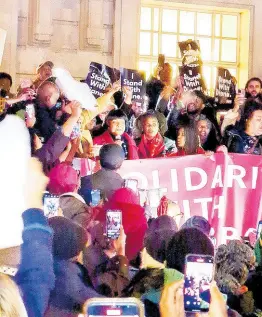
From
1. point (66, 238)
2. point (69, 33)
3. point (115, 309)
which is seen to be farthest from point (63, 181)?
point (69, 33)

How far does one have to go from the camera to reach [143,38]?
11352 millimetres

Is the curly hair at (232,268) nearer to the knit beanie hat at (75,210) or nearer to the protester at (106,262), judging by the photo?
the protester at (106,262)

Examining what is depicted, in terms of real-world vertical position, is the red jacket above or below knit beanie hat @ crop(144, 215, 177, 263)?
above

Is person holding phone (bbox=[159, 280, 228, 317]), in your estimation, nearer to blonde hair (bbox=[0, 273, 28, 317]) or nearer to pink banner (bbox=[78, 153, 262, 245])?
blonde hair (bbox=[0, 273, 28, 317])

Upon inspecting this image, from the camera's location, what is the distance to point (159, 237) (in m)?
5.60

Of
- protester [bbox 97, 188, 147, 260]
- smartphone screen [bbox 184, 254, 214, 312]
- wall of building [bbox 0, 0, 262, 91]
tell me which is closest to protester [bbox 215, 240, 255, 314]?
smartphone screen [bbox 184, 254, 214, 312]

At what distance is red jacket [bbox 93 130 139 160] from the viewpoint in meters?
7.38

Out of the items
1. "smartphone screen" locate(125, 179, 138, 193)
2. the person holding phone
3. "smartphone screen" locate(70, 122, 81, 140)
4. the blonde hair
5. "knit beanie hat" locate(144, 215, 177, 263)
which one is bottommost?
the person holding phone

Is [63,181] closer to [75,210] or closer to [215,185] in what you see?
[75,210]

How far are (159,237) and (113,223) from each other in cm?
44

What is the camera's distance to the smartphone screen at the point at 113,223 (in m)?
5.90

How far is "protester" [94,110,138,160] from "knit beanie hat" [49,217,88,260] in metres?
1.92

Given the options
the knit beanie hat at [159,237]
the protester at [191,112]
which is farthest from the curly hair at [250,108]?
the knit beanie hat at [159,237]

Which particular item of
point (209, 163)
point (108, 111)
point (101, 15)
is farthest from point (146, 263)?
point (101, 15)
